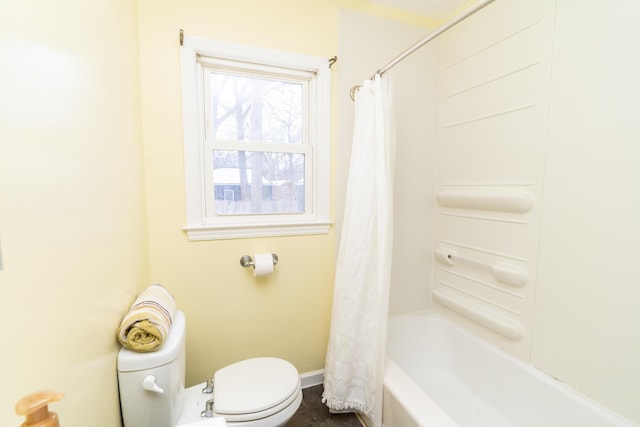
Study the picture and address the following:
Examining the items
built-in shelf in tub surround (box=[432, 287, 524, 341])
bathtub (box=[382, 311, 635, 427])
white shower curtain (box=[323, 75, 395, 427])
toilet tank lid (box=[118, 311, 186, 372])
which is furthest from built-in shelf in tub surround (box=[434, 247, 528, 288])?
toilet tank lid (box=[118, 311, 186, 372])

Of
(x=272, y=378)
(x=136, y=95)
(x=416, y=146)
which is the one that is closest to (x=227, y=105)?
(x=136, y=95)

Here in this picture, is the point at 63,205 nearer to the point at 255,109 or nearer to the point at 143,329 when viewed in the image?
the point at 143,329

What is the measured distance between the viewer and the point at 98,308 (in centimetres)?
74

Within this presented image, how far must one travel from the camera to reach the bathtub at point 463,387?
3.73ft

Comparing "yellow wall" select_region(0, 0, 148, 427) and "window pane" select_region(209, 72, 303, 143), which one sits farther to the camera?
"window pane" select_region(209, 72, 303, 143)

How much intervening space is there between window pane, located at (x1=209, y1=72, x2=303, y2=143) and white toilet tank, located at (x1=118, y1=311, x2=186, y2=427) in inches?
43.3

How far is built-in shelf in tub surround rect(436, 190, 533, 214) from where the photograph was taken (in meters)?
1.35

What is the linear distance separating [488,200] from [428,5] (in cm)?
134

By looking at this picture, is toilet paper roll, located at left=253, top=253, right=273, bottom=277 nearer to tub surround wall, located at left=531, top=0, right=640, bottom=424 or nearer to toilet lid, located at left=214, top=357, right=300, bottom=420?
toilet lid, located at left=214, top=357, right=300, bottom=420

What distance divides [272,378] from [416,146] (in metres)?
1.70

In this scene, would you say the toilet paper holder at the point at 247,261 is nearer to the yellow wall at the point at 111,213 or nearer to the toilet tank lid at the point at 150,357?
the yellow wall at the point at 111,213

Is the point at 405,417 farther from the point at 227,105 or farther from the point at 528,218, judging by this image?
the point at 227,105

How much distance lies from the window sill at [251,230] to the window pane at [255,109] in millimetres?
522

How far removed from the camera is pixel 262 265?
1480 mm
